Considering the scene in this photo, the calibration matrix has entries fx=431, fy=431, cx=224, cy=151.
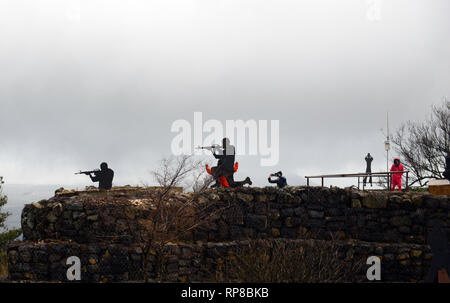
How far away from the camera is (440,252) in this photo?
10.4 m

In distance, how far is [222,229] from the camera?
13086 mm

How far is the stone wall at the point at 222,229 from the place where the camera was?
11.7 meters

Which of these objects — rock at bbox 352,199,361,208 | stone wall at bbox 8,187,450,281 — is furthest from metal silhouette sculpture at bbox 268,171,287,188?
rock at bbox 352,199,361,208

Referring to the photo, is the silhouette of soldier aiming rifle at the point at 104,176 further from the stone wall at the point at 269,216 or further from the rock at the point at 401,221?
the rock at the point at 401,221

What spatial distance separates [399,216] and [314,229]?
286 centimetres

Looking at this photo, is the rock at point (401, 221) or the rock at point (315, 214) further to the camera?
the rock at point (401, 221)

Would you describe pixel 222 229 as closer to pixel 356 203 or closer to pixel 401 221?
pixel 356 203

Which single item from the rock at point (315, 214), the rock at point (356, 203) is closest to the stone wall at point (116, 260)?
the rock at point (315, 214)

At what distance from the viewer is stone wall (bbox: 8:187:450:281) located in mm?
11727

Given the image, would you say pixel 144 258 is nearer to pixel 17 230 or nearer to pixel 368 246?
pixel 368 246

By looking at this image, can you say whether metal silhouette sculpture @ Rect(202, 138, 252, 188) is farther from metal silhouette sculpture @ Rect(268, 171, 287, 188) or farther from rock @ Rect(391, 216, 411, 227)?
rock @ Rect(391, 216, 411, 227)

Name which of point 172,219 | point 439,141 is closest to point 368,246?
point 172,219

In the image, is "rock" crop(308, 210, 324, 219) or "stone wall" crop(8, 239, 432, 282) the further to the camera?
"rock" crop(308, 210, 324, 219)

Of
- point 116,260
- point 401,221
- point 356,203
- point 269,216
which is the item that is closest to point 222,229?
point 269,216
